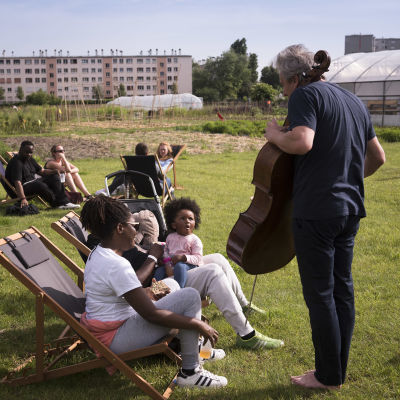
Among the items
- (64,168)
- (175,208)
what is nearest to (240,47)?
(64,168)

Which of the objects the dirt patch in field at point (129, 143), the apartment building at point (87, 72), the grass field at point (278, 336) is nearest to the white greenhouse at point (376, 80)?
the dirt patch in field at point (129, 143)

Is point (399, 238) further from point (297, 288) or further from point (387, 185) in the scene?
point (387, 185)

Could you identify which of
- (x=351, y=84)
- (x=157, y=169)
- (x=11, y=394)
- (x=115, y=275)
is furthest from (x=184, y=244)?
(x=351, y=84)

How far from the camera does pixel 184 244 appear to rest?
4008 mm

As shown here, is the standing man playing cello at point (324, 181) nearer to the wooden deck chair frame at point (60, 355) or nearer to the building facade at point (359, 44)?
the wooden deck chair frame at point (60, 355)

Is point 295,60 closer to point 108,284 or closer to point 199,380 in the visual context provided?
point 108,284

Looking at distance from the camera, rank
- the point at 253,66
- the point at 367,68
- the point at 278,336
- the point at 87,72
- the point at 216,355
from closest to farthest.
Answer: the point at 216,355 → the point at 278,336 → the point at 367,68 → the point at 253,66 → the point at 87,72

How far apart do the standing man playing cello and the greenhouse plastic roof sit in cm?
2546

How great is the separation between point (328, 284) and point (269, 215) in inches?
19.0

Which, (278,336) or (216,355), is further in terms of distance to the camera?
(278,336)

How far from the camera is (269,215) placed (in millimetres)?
2773

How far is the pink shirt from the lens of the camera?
13.0 feet

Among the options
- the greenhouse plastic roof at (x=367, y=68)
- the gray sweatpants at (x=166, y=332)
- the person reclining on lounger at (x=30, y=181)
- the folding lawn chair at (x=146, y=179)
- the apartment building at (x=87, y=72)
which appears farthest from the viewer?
the apartment building at (x=87, y=72)

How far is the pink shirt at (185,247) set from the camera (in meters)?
3.97
